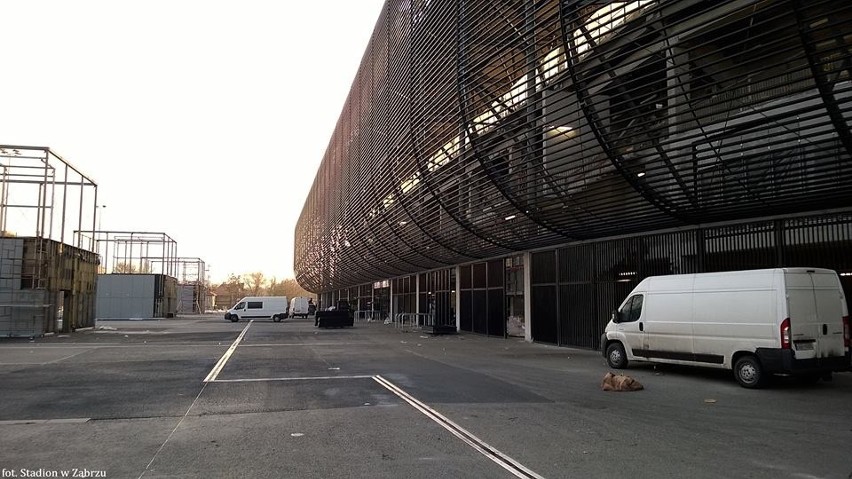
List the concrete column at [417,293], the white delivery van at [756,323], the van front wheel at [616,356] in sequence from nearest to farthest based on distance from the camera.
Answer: the white delivery van at [756,323] < the van front wheel at [616,356] < the concrete column at [417,293]

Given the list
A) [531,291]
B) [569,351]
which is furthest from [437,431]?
[531,291]

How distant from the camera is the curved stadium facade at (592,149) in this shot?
11508mm

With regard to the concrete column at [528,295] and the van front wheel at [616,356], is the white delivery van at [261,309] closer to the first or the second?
the concrete column at [528,295]

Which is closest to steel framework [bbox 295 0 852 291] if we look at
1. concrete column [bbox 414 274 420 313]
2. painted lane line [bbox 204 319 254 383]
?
concrete column [bbox 414 274 420 313]

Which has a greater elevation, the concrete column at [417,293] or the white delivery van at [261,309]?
the concrete column at [417,293]

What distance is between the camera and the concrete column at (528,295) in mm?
22812

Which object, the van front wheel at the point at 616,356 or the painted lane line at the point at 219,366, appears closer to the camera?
the painted lane line at the point at 219,366

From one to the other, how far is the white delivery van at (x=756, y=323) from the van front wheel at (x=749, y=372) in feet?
0.05

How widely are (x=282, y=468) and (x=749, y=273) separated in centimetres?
922

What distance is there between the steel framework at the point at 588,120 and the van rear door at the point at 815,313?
2150 mm

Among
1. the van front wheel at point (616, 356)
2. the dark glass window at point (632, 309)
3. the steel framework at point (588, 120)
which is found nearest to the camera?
the steel framework at point (588, 120)

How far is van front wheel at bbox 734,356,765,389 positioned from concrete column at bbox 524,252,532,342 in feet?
38.7

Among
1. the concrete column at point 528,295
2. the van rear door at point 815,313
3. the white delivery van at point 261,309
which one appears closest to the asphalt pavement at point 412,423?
the van rear door at point 815,313

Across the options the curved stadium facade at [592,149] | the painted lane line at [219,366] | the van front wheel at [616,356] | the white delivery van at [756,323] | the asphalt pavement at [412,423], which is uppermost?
the curved stadium facade at [592,149]
